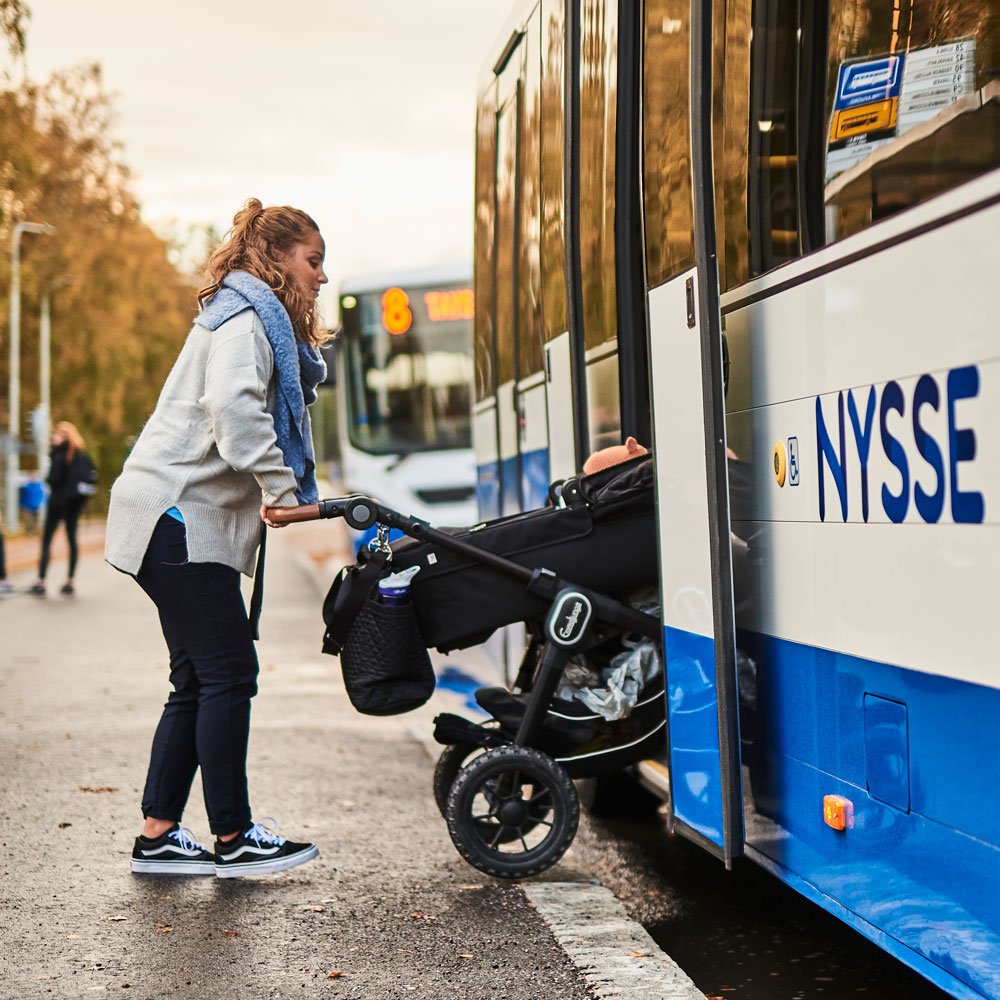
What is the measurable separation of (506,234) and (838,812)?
210 inches

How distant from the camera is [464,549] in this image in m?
4.95

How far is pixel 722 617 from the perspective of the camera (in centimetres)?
398

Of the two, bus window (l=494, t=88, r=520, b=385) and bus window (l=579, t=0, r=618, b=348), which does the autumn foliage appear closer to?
bus window (l=494, t=88, r=520, b=385)

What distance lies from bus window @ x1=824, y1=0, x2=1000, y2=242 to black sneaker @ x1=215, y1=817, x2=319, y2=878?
2797 mm

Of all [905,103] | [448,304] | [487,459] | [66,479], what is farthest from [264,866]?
[448,304]

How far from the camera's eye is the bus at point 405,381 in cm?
1908

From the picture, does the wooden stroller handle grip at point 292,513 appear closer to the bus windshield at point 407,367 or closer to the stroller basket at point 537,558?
the stroller basket at point 537,558

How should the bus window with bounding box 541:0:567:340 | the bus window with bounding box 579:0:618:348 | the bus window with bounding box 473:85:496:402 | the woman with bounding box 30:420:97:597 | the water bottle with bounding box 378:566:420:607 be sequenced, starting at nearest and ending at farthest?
the water bottle with bounding box 378:566:420:607, the bus window with bounding box 579:0:618:348, the bus window with bounding box 541:0:567:340, the bus window with bounding box 473:85:496:402, the woman with bounding box 30:420:97:597

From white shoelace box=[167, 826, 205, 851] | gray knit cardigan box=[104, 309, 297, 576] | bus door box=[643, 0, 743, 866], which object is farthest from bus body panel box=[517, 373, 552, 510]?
bus door box=[643, 0, 743, 866]

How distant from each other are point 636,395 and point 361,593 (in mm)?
1171

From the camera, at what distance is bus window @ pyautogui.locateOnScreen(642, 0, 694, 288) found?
4281 mm

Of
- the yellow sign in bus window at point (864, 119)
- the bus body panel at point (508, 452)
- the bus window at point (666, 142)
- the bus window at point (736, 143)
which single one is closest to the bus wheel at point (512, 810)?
the bus window at point (666, 142)

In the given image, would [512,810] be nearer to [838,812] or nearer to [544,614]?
[544,614]

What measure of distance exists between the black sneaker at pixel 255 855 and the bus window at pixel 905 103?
2.80 meters
